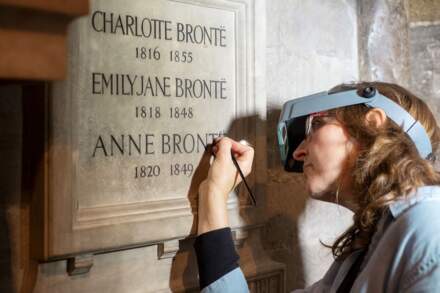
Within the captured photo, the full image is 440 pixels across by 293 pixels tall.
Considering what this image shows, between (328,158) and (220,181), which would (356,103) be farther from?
(220,181)

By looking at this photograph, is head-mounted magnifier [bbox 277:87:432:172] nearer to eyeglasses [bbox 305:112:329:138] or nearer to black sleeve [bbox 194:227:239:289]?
eyeglasses [bbox 305:112:329:138]

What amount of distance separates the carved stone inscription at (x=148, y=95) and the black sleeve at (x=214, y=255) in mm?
134

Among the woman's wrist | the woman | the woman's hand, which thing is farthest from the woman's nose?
the woman's wrist

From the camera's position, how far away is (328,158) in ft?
4.60

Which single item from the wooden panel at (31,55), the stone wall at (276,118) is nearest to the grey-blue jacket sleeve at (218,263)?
the stone wall at (276,118)

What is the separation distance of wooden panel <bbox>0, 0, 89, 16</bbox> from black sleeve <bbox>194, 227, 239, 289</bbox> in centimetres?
78

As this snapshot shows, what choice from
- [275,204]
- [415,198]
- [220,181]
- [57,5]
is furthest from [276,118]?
[57,5]

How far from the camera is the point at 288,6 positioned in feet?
5.95

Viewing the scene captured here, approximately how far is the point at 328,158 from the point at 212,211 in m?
0.32

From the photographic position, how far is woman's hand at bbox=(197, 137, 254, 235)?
4.76 ft

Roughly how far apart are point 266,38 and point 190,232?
2.17ft

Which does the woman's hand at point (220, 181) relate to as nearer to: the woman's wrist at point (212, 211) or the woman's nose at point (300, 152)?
the woman's wrist at point (212, 211)

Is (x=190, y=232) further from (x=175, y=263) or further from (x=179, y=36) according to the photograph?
(x=179, y=36)

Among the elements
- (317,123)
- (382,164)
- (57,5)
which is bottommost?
(382,164)
